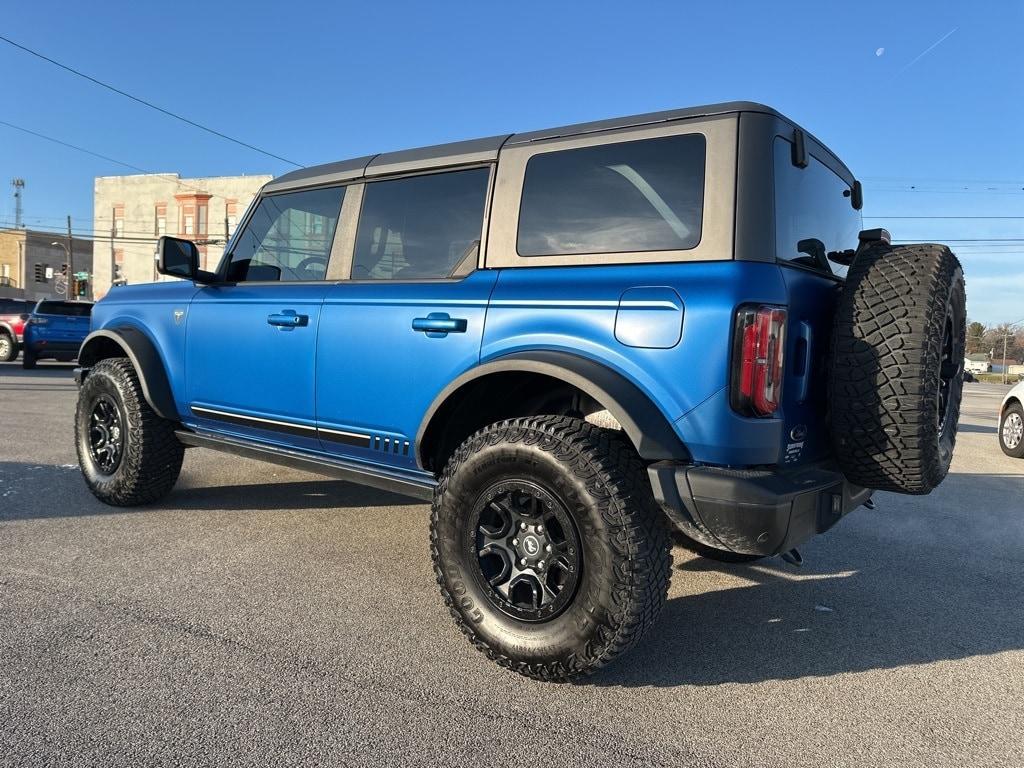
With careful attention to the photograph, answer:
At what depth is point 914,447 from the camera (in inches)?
97.7

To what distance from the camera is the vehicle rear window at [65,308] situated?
52.5ft

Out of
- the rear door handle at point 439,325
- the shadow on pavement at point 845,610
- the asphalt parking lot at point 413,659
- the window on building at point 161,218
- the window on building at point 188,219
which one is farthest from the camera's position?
the window on building at point 161,218

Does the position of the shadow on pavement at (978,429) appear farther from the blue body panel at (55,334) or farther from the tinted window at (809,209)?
the blue body panel at (55,334)

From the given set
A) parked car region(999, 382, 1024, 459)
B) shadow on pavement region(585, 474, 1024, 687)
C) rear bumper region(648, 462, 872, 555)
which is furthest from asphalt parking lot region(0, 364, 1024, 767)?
parked car region(999, 382, 1024, 459)

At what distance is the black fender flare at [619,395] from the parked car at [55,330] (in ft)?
54.8

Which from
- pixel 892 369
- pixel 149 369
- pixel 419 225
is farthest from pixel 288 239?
pixel 892 369

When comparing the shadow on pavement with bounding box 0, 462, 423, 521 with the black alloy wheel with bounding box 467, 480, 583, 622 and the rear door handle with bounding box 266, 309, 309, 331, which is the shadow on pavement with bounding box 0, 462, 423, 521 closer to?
the rear door handle with bounding box 266, 309, 309, 331

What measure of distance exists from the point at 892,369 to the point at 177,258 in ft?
11.8

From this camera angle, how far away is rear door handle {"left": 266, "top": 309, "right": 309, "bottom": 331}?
354 cm

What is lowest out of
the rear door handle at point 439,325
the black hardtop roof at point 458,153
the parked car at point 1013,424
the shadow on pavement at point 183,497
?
the shadow on pavement at point 183,497

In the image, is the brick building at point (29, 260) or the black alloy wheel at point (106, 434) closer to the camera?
the black alloy wheel at point (106, 434)

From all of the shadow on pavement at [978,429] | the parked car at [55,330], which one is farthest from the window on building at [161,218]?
the shadow on pavement at [978,429]

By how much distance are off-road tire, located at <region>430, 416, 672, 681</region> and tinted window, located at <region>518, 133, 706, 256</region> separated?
72 cm

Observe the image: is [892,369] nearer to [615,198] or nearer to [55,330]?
[615,198]
